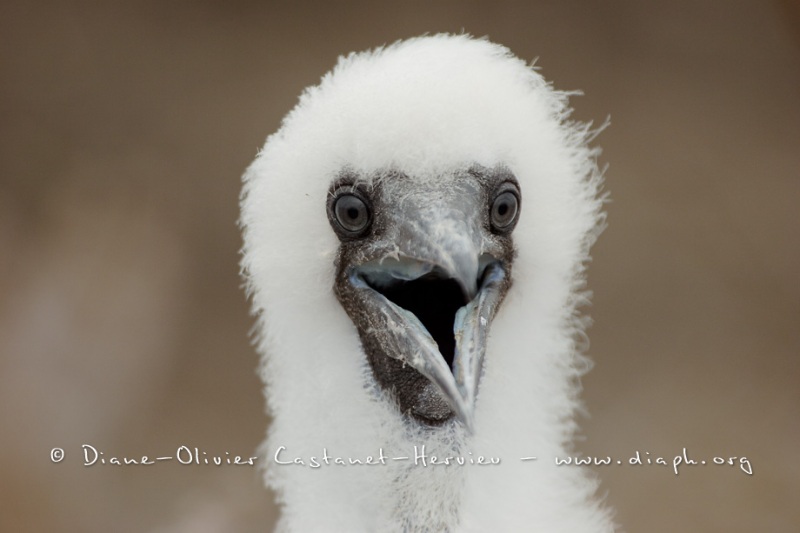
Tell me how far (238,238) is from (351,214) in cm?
77

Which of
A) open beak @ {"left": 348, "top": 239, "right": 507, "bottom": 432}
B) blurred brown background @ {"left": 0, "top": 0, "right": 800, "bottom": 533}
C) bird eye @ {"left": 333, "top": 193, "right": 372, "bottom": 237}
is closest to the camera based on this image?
open beak @ {"left": 348, "top": 239, "right": 507, "bottom": 432}

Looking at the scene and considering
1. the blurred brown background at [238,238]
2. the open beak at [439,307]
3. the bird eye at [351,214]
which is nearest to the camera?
the open beak at [439,307]

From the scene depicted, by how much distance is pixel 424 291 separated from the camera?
1064 millimetres

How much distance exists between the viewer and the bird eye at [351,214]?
1048 mm

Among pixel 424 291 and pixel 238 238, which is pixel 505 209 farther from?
pixel 238 238

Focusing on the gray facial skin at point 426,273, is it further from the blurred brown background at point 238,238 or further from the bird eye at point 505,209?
the blurred brown background at point 238,238

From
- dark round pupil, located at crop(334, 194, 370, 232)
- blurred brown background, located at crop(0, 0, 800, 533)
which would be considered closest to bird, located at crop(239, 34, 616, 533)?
dark round pupil, located at crop(334, 194, 370, 232)

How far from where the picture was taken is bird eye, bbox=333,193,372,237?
105 cm

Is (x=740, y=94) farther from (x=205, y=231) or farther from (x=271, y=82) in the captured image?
(x=205, y=231)

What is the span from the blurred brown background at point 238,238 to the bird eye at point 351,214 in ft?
1.79

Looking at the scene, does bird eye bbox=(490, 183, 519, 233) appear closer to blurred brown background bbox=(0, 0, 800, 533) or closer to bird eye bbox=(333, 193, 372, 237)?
bird eye bbox=(333, 193, 372, 237)

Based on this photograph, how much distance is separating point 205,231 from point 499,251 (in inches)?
37.7

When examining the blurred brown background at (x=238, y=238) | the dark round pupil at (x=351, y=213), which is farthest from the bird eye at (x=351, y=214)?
the blurred brown background at (x=238, y=238)

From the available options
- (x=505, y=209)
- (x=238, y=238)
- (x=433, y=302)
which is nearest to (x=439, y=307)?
(x=433, y=302)
